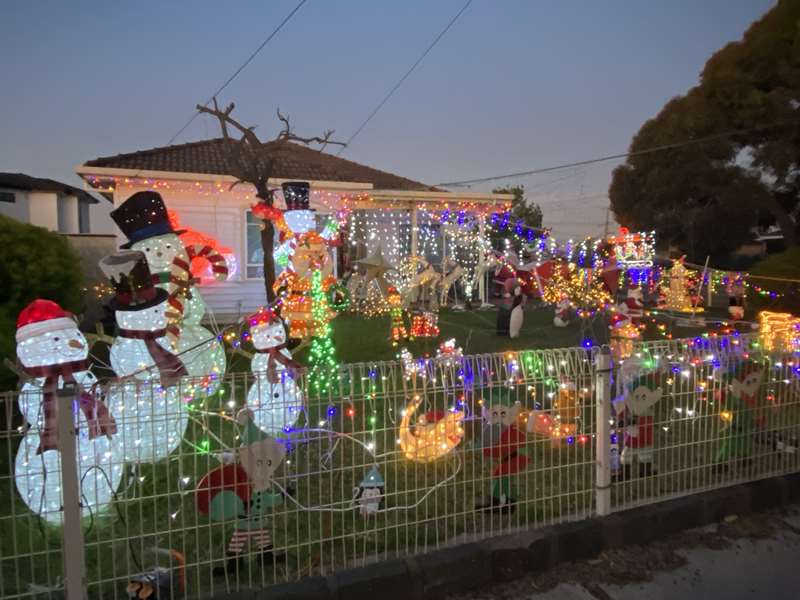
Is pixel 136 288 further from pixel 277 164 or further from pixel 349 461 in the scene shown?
pixel 277 164

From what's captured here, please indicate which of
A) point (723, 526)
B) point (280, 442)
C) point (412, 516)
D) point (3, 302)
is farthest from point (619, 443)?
point (3, 302)

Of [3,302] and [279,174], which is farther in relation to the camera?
[279,174]

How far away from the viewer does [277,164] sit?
1334cm

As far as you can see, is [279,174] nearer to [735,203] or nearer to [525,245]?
[525,245]

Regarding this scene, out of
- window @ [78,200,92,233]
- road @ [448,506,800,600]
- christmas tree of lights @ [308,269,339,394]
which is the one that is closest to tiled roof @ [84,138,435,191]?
christmas tree of lights @ [308,269,339,394]

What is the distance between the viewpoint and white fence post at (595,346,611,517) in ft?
11.6

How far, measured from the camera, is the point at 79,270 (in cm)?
631

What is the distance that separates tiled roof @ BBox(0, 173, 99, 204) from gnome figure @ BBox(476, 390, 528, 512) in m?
24.1

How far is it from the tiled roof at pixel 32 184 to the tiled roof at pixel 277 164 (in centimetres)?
1200

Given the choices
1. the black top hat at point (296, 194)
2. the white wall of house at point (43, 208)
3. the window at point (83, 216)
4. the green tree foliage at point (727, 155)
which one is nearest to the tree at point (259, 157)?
the black top hat at point (296, 194)

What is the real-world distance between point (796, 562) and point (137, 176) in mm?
10903

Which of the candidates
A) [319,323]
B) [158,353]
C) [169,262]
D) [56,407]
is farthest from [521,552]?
[169,262]

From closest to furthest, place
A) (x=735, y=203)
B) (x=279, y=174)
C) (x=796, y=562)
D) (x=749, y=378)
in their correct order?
(x=796, y=562) < (x=749, y=378) < (x=279, y=174) < (x=735, y=203)

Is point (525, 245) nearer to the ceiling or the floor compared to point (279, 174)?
nearer to the floor
